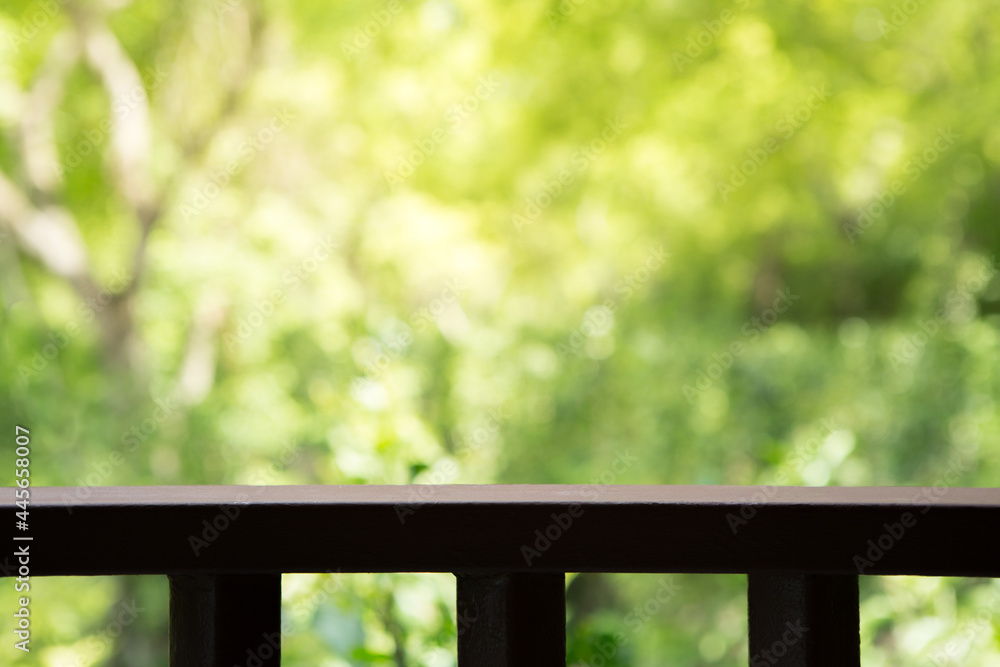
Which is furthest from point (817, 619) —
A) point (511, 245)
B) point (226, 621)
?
point (511, 245)

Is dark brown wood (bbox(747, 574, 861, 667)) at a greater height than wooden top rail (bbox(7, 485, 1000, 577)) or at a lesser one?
lesser

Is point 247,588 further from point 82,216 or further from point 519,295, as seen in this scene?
point 82,216

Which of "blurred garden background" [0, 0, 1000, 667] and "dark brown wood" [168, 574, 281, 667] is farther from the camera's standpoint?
"blurred garden background" [0, 0, 1000, 667]

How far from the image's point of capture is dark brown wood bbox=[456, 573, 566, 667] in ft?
1.48

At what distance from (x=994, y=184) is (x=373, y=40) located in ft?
10.3

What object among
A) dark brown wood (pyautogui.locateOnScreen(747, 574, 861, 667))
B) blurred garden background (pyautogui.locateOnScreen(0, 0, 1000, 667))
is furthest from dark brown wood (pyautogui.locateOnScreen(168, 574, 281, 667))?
blurred garden background (pyautogui.locateOnScreen(0, 0, 1000, 667))

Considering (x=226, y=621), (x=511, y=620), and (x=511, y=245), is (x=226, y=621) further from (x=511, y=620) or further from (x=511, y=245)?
(x=511, y=245)

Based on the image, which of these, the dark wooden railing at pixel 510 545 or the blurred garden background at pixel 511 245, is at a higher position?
the blurred garden background at pixel 511 245

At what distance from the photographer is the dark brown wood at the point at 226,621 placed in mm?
451

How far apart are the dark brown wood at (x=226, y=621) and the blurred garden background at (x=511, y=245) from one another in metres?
3.21

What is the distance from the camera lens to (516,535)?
436 mm

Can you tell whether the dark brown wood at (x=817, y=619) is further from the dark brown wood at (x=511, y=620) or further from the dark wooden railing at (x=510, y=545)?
the dark brown wood at (x=511, y=620)

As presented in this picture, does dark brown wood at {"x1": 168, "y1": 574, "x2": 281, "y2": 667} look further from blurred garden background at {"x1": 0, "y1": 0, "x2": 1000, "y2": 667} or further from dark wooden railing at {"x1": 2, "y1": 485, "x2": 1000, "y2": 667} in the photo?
blurred garden background at {"x1": 0, "y1": 0, "x2": 1000, "y2": 667}

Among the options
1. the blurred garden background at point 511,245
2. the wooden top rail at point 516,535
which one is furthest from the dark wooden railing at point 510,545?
the blurred garden background at point 511,245
